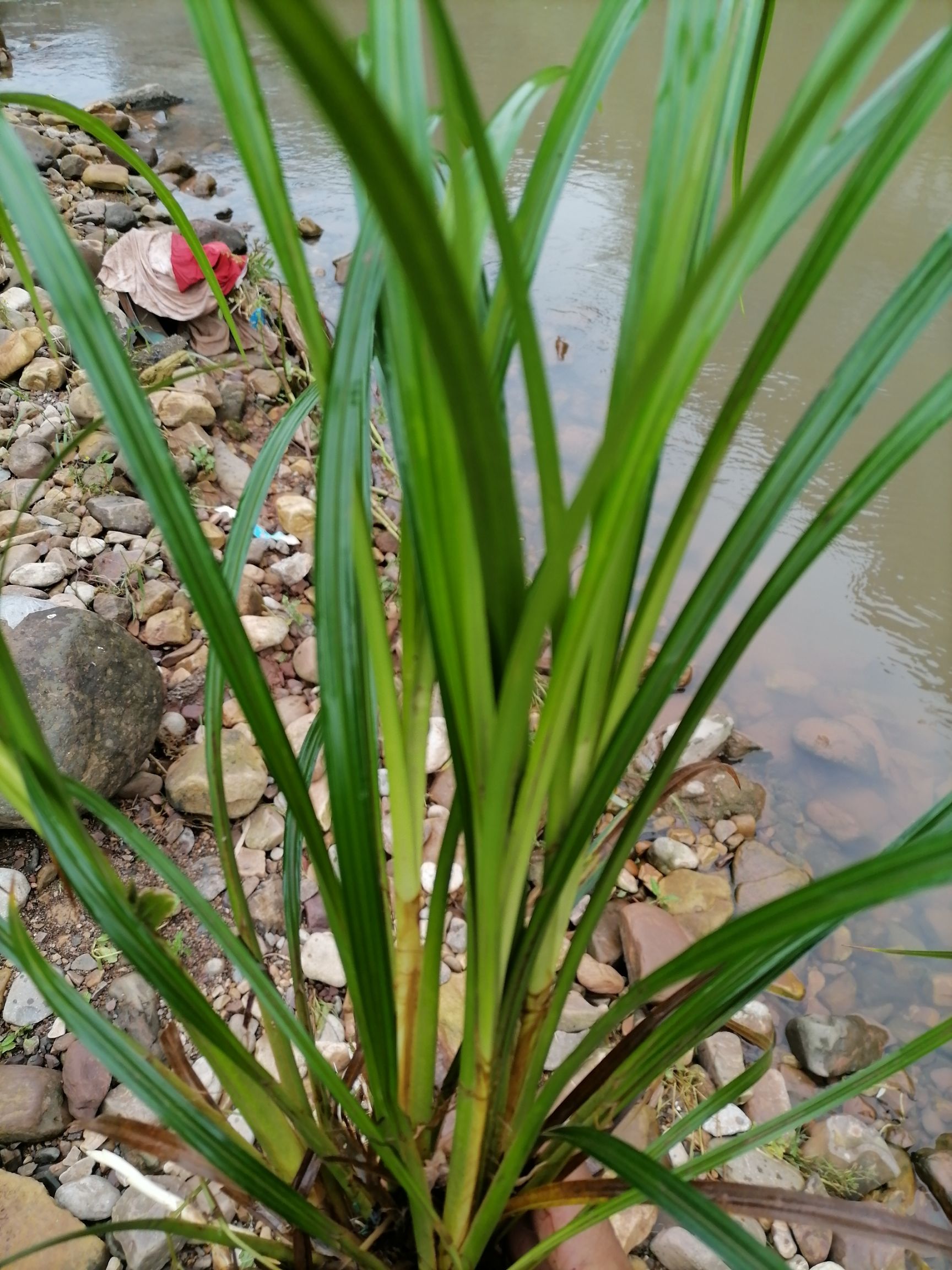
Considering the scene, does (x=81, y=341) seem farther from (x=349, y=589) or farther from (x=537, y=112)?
(x=537, y=112)

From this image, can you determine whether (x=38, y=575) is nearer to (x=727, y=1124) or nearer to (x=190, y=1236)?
(x=190, y=1236)

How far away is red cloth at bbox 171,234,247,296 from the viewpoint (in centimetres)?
205

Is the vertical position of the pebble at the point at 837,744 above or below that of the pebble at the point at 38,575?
above

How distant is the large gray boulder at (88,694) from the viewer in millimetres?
941

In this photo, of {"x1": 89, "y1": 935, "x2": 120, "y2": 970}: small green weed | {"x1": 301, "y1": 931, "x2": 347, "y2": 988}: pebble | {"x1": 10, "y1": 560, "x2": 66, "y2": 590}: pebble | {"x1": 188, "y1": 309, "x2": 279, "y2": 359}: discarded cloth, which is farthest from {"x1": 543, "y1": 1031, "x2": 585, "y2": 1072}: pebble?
{"x1": 188, "y1": 309, "x2": 279, "y2": 359}: discarded cloth

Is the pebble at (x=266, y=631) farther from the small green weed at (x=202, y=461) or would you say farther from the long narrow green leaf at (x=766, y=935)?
the long narrow green leaf at (x=766, y=935)

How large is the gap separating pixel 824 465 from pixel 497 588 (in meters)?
2.07

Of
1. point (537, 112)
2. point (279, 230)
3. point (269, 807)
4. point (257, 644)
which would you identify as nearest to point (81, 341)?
point (279, 230)

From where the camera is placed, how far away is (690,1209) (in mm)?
330

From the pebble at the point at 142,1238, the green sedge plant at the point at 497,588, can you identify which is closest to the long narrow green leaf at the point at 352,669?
the green sedge plant at the point at 497,588

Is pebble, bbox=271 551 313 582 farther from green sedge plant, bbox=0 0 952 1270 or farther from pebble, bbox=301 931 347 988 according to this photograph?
green sedge plant, bbox=0 0 952 1270

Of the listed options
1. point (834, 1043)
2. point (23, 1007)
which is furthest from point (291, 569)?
point (834, 1043)

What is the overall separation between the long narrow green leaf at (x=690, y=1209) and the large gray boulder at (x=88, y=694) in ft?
2.52

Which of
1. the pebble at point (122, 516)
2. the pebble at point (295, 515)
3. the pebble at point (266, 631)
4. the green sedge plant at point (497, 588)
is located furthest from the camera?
the pebble at point (295, 515)
